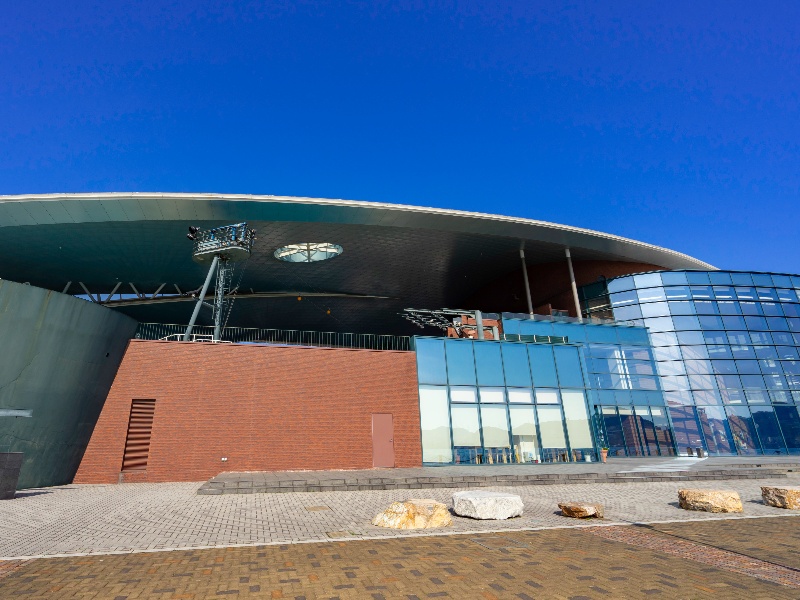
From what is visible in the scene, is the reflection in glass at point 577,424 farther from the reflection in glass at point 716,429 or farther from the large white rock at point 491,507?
the large white rock at point 491,507

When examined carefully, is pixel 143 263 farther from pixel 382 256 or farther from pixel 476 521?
pixel 476 521

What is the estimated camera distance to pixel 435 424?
68.2 feet

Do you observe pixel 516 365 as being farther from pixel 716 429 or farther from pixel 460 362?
pixel 716 429

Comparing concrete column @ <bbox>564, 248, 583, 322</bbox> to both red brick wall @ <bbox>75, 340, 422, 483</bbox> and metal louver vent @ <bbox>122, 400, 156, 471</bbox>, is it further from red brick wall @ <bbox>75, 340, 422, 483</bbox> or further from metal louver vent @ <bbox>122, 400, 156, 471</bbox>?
metal louver vent @ <bbox>122, 400, 156, 471</bbox>

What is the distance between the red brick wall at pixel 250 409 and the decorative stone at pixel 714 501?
11.8 metres

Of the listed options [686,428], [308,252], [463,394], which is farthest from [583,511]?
[308,252]

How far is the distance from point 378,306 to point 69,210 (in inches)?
1059

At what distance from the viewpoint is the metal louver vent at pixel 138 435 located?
55.9 ft

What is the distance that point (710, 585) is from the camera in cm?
509

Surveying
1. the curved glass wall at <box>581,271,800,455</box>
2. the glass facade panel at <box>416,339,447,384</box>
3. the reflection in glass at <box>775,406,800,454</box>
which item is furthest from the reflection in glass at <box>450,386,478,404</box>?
the reflection in glass at <box>775,406,800,454</box>

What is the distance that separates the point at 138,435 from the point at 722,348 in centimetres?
3732

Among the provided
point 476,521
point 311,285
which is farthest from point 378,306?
point 476,521

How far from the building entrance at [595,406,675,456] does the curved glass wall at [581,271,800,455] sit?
1.10 meters

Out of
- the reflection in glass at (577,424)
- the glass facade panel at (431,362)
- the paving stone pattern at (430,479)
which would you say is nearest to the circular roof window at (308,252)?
the glass facade panel at (431,362)
